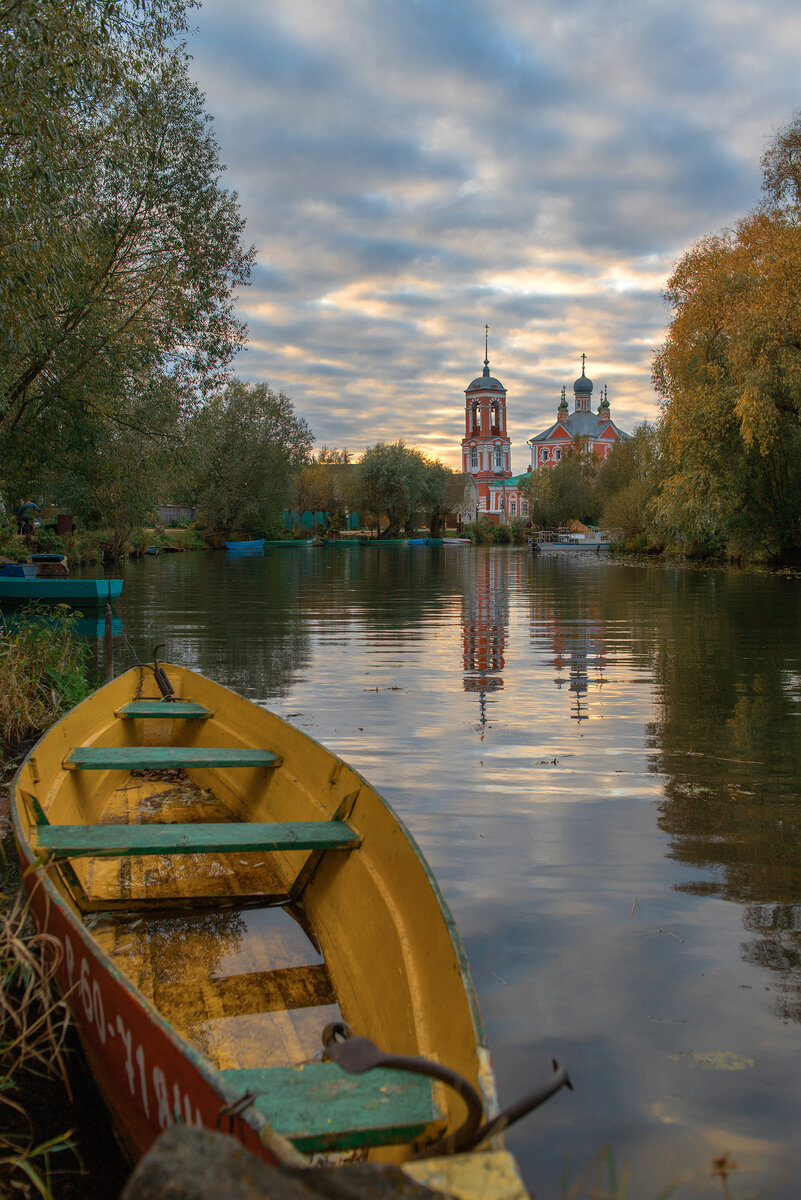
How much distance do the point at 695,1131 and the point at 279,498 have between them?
6417 centimetres

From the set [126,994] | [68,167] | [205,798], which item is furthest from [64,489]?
[126,994]

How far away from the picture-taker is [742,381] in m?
28.0

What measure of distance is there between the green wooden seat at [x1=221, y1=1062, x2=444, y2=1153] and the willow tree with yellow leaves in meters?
26.6

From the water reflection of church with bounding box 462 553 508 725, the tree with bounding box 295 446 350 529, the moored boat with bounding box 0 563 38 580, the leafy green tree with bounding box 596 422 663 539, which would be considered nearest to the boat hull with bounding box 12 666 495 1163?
the water reflection of church with bounding box 462 553 508 725

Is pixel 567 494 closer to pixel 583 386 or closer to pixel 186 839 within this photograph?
pixel 583 386

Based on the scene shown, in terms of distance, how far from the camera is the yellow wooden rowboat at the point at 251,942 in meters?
2.10

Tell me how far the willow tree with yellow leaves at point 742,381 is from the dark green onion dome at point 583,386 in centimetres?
11121

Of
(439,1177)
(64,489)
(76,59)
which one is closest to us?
(439,1177)

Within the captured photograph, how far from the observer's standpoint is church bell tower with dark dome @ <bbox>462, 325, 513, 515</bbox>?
424 ft

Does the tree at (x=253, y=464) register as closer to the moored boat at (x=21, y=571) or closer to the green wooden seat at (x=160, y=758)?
the moored boat at (x=21, y=571)

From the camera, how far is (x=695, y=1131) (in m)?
2.86

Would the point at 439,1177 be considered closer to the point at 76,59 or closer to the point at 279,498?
the point at 76,59

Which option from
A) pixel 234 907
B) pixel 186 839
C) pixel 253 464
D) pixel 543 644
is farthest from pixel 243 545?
pixel 186 839

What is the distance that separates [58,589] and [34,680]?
8.97m
